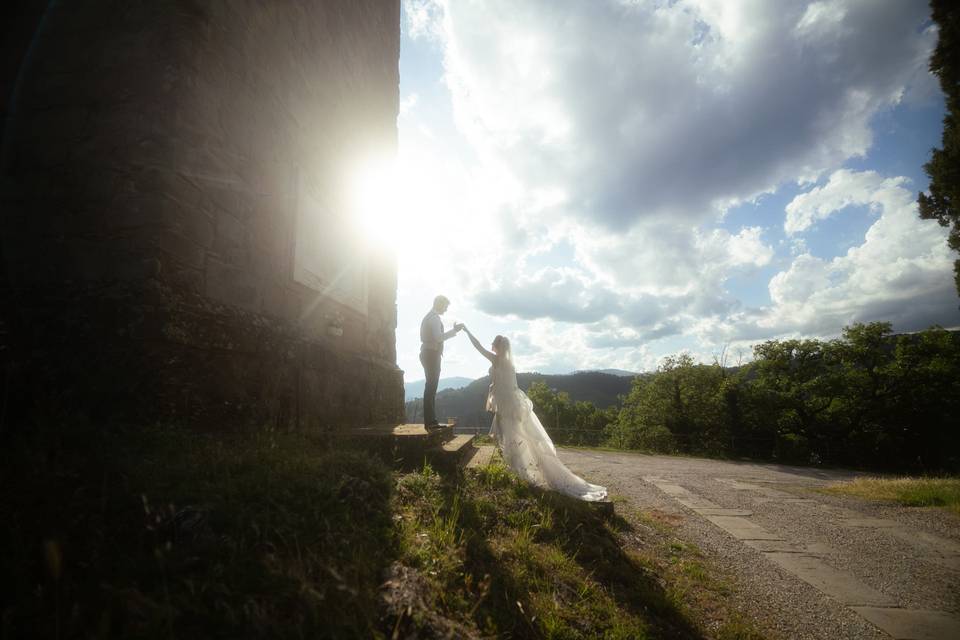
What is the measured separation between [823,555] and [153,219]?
8.35 metres

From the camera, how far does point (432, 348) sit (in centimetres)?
661

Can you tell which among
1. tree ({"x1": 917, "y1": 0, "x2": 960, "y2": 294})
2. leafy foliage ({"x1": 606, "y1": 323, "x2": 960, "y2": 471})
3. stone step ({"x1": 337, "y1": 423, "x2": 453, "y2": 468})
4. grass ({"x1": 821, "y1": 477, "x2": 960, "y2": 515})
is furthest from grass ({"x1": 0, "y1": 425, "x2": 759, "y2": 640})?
leafy foliage ({"x1": 606, "y1": 323, "x2": 960, "y2": 471})

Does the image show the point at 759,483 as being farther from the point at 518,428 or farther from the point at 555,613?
the point at 555,613

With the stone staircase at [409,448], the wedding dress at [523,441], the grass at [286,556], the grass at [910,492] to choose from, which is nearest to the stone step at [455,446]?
the stone staircase at [409,448]

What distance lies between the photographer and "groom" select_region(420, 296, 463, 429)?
657 cm

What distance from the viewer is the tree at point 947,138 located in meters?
9.71

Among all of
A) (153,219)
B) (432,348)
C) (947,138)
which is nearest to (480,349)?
(432,348)

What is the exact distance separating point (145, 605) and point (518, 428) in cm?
497

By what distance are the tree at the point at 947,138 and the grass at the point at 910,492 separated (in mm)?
6861

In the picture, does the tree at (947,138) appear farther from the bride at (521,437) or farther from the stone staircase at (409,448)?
the stone staircase at (409,448)

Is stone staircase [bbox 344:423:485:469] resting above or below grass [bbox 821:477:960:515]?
above

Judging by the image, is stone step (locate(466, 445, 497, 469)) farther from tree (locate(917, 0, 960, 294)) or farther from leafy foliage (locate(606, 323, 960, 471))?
leafy foliage (locate(606, 323, 960, 471))

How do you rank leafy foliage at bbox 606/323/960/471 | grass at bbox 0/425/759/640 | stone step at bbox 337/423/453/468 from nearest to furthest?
grass at bbox 0/425/759/640, stone step at bbox 337/423/453/468, leafy foliage at bbox 606/323/960/471

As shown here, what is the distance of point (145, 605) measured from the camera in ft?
5.77
